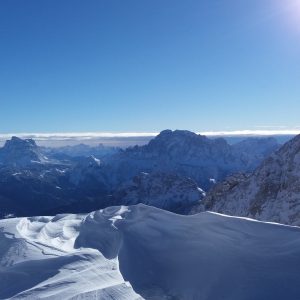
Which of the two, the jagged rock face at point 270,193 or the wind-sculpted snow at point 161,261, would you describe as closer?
the wind-sculpted snow at point 161,261

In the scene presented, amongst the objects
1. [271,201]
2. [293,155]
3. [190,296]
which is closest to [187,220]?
[190,296]

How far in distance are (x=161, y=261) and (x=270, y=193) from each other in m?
45.2

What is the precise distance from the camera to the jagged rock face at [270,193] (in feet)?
168

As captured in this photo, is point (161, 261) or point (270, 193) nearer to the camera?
point (161, 261)

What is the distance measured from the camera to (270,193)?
5838 cm

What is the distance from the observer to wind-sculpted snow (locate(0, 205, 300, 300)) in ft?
41.4

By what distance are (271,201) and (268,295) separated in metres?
45.3

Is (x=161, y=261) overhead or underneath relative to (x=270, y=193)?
overhead

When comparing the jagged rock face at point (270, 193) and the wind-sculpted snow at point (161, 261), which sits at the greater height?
the wind-sculpted snow at point (161, 261)

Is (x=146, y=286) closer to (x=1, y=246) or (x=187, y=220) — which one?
(x=187, y=220)

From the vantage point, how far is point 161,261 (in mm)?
16031

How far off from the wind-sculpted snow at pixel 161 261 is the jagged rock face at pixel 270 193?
104 ft

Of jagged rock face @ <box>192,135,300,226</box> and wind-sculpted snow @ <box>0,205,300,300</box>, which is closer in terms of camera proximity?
wind-sculpted snow @ <box>0,205,300,300</box>

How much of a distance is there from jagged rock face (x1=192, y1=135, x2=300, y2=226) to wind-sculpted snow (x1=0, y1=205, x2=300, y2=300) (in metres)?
31.8
